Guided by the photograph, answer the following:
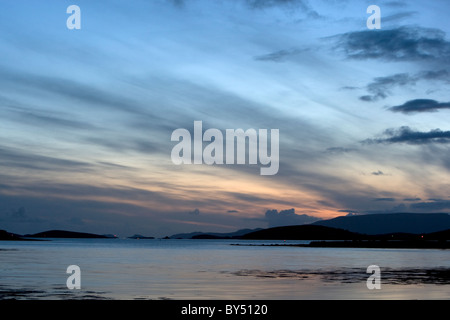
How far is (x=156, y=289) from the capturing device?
39.9 meters
